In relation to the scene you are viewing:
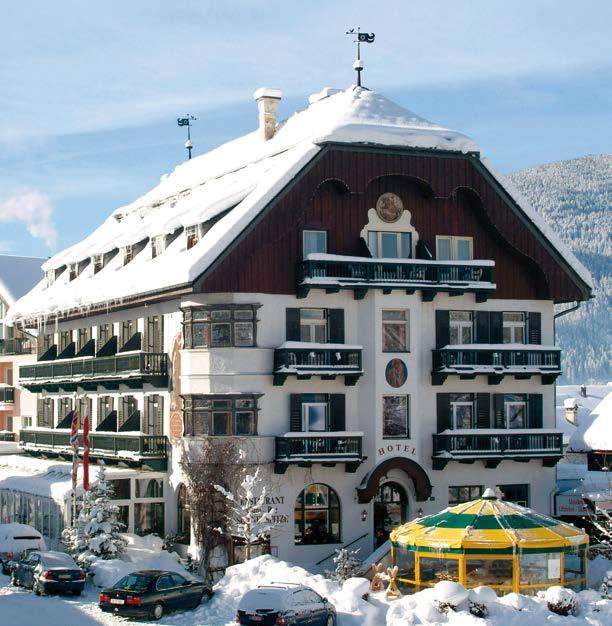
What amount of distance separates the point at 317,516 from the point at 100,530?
8.48m

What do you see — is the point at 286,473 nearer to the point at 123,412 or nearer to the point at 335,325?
the point at 335,325

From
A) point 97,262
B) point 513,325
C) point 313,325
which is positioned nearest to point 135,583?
point 313,325

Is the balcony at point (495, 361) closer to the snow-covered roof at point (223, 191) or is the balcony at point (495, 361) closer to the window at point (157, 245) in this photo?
the snow-covered roof at point (223, 191)

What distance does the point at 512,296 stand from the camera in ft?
185

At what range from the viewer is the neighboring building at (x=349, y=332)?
2015 inches

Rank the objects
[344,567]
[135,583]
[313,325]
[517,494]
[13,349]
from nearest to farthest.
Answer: [135,583] < [344,567] < [313,325] < [517,494] < [13,349]

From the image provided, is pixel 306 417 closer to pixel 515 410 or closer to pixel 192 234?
pixel 192 234

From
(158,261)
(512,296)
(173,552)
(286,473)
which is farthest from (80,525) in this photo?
(512,296)

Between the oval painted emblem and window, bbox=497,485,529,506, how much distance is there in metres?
6.67

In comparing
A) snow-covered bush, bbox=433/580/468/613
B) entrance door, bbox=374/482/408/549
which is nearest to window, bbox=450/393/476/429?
entrance door, bbox=374/482/408/549

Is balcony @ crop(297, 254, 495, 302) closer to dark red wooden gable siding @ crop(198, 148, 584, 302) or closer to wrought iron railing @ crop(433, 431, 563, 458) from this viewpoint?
dark red wooden gable siding @ crop(198, 148, 584, 302)

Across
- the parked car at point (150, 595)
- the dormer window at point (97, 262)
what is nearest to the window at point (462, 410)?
the parked car at point (150, 595)

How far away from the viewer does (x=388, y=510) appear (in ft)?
177

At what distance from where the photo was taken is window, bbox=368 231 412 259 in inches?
2125
